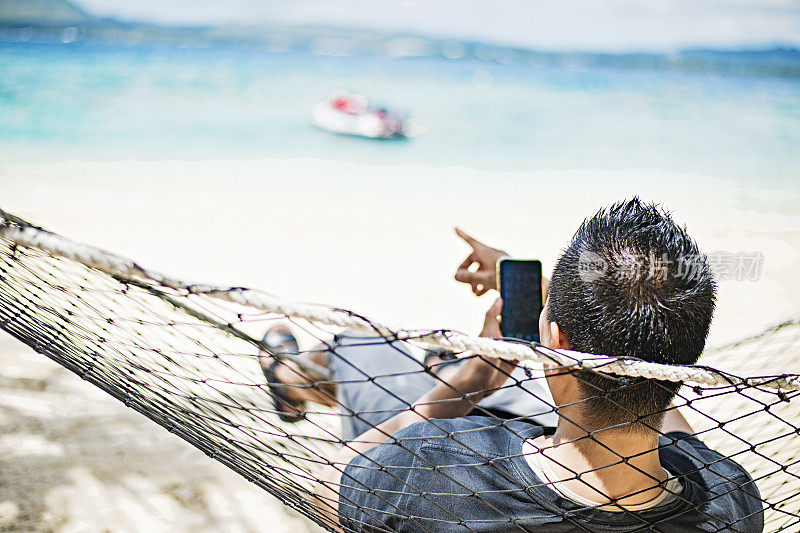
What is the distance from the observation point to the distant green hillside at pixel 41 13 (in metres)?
20.3

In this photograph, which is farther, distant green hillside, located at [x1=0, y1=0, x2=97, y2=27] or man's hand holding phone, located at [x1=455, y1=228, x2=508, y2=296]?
distant green hillside, located at [x1=0, y1=0, x2=97, y2=27]

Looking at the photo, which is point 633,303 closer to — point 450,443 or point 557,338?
point 557,338

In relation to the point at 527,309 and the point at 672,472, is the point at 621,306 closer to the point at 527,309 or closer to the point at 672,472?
the point at 672,472

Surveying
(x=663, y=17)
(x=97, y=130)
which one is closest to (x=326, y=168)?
(x=97, y=130)

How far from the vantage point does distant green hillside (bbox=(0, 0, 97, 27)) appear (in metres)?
20.3

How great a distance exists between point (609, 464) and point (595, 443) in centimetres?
4

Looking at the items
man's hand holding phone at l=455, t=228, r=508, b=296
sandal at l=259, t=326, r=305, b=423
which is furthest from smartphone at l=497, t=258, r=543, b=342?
sandal at l=259, t=326, r=305, b=423

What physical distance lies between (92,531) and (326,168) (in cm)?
820

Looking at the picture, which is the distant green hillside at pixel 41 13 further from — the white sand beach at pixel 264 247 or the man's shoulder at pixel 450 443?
the man's shoulder at pixel 450 443

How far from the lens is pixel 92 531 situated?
1.72 metres

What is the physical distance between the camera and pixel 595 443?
0.99 metres

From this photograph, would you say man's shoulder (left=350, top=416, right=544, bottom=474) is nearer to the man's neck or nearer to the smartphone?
the man's neck

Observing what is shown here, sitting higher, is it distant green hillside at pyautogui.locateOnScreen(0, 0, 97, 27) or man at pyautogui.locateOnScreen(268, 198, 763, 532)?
distant green hillside at pyautogui.locateOnScreen(0, 0, 97, 27)

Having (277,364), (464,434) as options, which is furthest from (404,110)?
(464,434)
